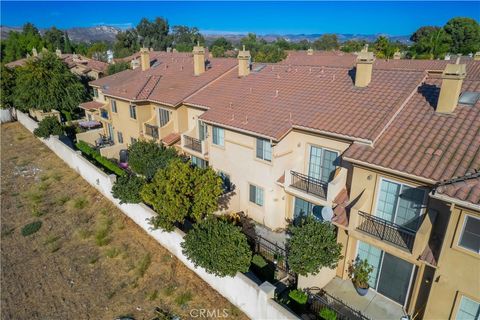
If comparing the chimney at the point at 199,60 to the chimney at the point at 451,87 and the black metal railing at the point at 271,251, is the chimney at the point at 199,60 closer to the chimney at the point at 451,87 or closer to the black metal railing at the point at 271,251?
the black metal railing at the point at 271,251

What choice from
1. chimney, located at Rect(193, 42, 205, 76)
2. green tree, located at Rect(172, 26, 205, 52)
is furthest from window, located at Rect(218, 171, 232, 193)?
green tree, located at Rect(172, 26, 205, 52)

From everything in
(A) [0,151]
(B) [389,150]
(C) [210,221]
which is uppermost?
(B) [389,150]

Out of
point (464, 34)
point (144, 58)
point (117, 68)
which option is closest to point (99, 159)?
point (144, 58)

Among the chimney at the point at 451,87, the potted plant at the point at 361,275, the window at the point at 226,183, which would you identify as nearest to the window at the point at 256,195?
the window at the point at 226,183

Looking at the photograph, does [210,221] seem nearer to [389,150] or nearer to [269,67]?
[389,150]

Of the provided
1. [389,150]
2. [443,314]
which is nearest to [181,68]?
[389,150]

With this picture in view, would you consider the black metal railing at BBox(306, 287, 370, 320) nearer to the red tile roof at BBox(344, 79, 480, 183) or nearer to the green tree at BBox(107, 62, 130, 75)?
the red tile roof at BBox(344, 79, 480, 183)

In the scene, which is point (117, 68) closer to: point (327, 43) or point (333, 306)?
point (333, 306)
